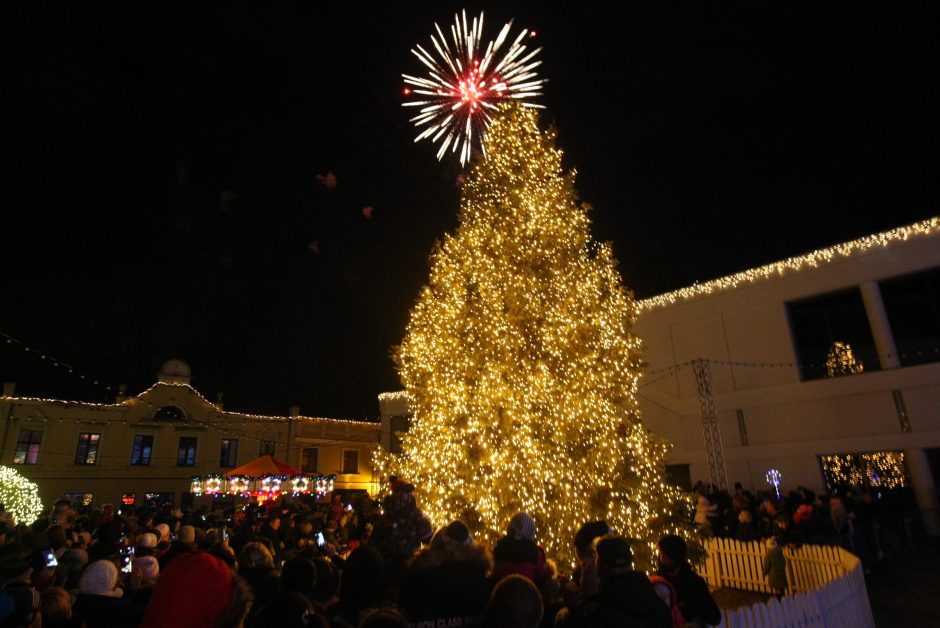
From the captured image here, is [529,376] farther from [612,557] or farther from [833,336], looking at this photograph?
[833,336]

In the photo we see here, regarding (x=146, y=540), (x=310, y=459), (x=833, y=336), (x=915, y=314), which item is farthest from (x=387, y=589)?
Result: (x=310, y=459)

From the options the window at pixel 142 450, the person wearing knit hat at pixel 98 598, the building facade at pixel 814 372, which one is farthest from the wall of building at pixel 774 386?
the window at pixel 142 450

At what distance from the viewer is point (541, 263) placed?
988 cm

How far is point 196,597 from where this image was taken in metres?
2.95

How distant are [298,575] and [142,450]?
36935 millimetres

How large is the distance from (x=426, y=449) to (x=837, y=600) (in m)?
6.30

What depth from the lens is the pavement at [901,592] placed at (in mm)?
7996

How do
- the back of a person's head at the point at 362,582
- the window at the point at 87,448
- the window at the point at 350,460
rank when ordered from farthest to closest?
the window at the point at 350,460
the window at the point at 87,448
the back of a person's head at the point at 362,582

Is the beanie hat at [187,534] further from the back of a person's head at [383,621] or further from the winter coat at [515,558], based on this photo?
the back of a person's head at [383,621]

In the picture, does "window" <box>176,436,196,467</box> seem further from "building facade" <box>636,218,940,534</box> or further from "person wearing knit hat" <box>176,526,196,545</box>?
"person wearing knit hat" <box>176,526,196,545</box>

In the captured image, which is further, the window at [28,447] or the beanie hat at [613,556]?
the window at [28,447]

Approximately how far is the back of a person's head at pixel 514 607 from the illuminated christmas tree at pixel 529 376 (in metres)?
6.07

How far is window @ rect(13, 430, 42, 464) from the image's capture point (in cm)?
2972

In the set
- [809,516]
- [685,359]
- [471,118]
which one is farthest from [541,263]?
[685,359]
